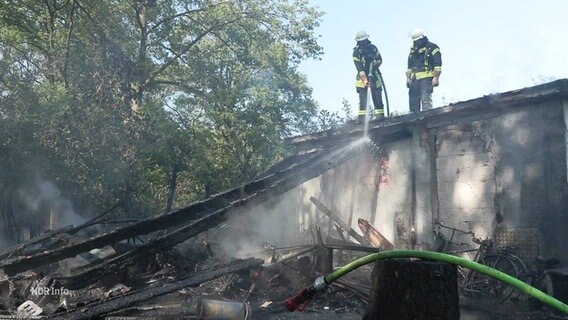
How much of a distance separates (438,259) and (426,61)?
1022 centimetres

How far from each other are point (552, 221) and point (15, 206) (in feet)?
43.9

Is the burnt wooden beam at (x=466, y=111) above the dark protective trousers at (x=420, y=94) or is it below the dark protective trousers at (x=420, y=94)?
below

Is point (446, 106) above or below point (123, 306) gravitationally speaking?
above

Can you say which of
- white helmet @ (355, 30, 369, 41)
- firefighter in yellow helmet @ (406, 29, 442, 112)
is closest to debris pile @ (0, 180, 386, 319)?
firefighter in yellow helmet @ (406, 29, 442, 112)

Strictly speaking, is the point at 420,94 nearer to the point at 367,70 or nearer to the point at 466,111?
the point at 367,70

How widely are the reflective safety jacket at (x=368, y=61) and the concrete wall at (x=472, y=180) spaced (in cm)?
245

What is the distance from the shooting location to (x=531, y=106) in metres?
9.11

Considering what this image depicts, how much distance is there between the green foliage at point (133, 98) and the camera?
12500mm

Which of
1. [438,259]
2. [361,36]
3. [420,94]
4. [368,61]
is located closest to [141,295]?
[438,259]

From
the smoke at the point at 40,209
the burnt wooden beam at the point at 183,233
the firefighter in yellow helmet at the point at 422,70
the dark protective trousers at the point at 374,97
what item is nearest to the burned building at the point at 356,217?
the burnt wooden beam at the point at 183,233

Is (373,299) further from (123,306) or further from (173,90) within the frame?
(173,90)

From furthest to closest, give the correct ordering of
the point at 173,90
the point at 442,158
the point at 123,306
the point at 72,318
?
1. the point at 173,90
2. the point at 442,158
3. the point at 123,306
4. the point at 72,318

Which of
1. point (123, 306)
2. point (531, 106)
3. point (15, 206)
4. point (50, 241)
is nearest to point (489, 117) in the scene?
point (531, 106)

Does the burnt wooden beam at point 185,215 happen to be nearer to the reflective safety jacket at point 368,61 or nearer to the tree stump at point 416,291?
the reflective safety jacket at point 368,61
